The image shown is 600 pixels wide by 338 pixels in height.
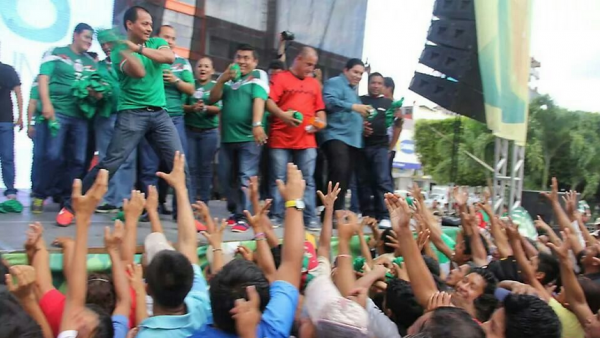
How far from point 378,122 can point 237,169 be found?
1394 mm

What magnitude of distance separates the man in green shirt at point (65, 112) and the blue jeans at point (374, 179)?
2.39 m

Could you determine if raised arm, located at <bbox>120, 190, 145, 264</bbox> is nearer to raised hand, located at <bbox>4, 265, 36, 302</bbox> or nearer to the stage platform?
the stage platform

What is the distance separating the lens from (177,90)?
4.11 m

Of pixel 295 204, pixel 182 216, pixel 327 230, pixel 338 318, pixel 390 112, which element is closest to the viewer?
pixel 338 318

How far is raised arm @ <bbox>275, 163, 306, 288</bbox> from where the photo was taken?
75.3 inches

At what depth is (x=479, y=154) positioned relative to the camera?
22.6 metres

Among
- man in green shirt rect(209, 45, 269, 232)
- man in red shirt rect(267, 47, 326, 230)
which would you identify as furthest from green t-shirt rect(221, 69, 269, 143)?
man in red shirt rect(267, 47, 326, 230)

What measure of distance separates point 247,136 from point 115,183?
1100mm

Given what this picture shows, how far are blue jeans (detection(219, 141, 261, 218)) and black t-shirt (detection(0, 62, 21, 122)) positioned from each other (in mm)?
1623

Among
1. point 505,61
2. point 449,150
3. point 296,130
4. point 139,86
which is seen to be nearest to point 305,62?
point 296,130

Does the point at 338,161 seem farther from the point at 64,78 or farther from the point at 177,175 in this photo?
the point at 64,78

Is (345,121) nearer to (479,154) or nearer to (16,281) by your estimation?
(16,281)

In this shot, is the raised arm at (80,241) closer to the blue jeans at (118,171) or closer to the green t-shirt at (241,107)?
the green t-shirt at (241,107)

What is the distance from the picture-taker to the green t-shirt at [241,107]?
402 cm
